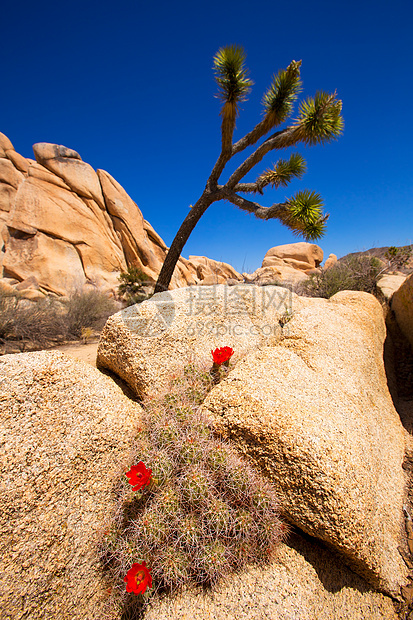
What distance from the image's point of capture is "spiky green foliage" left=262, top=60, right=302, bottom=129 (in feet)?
20.6

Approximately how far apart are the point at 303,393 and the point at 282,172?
6.39 metres

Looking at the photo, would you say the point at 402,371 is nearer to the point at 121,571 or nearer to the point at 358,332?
the point at 358,332

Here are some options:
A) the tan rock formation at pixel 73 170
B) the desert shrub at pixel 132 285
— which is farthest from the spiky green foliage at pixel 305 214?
the tan rock formation at pixel 73 170

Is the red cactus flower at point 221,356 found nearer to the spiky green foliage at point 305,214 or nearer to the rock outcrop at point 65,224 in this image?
the spiky green foliage at point 305,214

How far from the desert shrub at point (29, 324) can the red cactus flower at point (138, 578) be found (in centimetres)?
502

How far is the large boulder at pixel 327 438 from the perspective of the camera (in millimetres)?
1659

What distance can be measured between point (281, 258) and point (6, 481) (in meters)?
21.1

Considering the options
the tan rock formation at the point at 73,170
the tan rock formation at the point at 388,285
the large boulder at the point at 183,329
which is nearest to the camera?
the large boulder at the point at 183,329

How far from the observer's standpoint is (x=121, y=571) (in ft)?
5.16

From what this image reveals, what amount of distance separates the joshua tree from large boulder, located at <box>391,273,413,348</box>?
7.66 ft

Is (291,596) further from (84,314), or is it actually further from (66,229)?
(66,229)

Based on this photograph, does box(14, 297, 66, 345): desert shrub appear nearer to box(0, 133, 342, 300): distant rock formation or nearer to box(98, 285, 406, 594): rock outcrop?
box(98, 285, 406, 594): rock outcrop

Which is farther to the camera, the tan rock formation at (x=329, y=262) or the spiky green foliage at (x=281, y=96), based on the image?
the tan rock formation at (x=329, y=262)

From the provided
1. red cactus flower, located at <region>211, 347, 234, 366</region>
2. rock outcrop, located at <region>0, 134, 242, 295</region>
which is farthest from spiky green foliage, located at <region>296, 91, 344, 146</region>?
rock outcrop, located at <region>0, 134, 242, 295</region>
